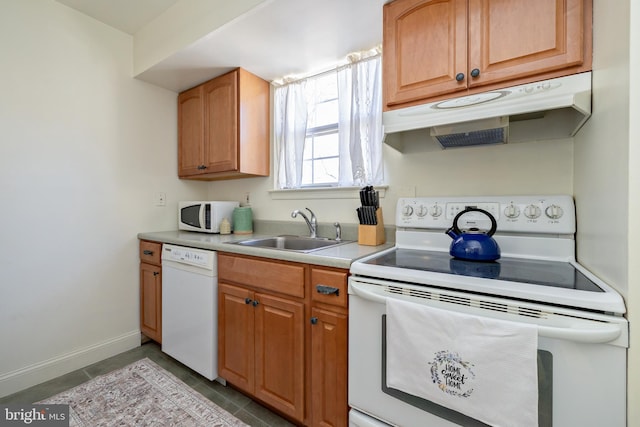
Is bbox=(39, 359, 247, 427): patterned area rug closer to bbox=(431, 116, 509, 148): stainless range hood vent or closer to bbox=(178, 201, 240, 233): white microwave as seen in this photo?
bbox=(178, 201, 240, 233): white microwave

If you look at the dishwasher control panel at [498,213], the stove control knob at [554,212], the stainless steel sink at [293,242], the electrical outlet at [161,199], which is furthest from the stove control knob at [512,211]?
the electrical outlet at [161,199]

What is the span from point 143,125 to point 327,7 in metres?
1.79

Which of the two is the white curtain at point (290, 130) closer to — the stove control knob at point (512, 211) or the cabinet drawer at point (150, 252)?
the cabinet drawer at point (150, 252)

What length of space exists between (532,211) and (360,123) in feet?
3.65

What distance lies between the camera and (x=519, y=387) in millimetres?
791

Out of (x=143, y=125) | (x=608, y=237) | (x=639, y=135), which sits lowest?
(x=608, y=237)

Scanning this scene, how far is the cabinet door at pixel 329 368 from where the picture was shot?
3.95ft

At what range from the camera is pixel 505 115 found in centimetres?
110

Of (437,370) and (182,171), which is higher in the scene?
(182,171)

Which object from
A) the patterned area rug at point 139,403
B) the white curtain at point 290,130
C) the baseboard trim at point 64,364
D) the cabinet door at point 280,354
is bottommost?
the patterned area rug at point 139,403

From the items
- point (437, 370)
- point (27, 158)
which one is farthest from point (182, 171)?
point (437, 370)

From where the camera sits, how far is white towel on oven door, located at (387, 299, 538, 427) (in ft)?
2.58

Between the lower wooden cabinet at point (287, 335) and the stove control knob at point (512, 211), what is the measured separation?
0.83 metres

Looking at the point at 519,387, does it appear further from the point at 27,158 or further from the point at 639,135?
the point at 27,158
